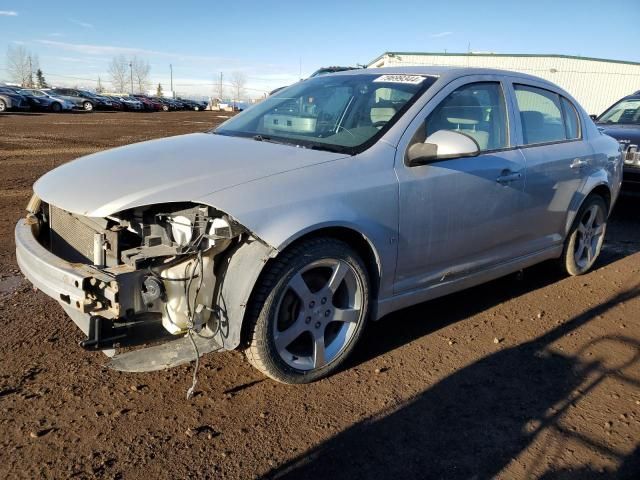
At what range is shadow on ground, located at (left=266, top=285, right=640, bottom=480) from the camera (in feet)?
7.96

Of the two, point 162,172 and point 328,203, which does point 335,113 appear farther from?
point 162,172

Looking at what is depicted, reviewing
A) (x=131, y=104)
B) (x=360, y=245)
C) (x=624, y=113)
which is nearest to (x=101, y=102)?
(x=131, y=104)

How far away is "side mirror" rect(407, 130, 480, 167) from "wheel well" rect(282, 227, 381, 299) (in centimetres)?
56

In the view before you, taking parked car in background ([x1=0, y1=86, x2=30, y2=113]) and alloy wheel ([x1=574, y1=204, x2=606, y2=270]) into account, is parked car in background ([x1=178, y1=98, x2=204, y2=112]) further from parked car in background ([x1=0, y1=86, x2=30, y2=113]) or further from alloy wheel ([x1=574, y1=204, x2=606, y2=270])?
alloy wheel ([x1=574, y1=204, x2=606, y2=270])

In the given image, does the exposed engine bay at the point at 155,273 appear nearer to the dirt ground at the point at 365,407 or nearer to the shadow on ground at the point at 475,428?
the dirt ground at the point at 365,407

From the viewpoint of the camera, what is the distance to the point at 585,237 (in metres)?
5.06

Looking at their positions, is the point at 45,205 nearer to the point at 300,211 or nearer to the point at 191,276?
the point at 191,276

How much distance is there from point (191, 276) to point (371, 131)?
1.43m

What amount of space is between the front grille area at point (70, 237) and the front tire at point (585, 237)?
12.9 ft

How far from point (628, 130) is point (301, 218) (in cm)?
689

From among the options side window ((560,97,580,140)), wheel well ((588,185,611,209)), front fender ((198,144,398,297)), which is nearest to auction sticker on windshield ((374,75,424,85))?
front fender ((198,144,398,297))

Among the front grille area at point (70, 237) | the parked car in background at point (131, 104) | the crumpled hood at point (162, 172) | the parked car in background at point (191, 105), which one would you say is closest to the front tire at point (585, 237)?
the crumpled hood at point (162, 172)

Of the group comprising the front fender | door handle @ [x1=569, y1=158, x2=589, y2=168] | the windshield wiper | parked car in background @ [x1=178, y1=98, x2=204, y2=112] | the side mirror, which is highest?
the side mirror

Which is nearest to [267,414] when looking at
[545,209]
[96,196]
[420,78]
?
[96,196]
